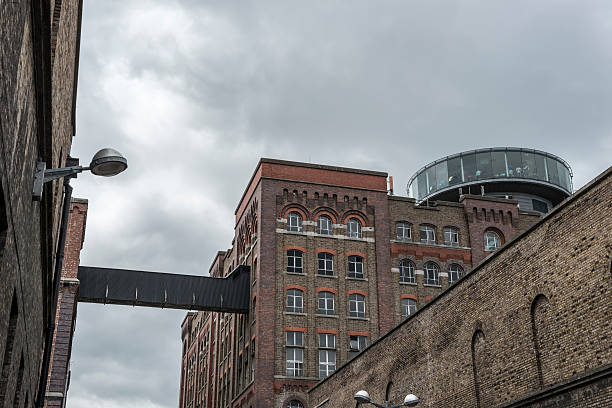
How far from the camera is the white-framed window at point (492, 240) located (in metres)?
52.6

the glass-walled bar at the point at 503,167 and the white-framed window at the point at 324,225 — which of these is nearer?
the white-framed window at the point at 324,225

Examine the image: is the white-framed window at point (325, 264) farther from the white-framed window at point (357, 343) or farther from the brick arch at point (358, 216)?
the white-framed window at point (357, 343)

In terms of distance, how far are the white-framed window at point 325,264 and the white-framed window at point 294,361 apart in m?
5.62

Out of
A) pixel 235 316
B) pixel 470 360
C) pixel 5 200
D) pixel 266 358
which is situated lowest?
pixel 5 200

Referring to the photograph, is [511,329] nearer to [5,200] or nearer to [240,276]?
[5,200]

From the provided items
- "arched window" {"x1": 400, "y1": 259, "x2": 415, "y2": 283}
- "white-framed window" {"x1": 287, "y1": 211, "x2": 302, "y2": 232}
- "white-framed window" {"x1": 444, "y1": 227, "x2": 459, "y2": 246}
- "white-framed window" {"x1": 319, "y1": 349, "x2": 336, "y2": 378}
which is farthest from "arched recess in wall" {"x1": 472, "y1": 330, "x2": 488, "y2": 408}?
"white-framed window" {"x1": 444, "y1": 227, "x2": 459, "y2": 246}

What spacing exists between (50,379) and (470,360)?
2309cm

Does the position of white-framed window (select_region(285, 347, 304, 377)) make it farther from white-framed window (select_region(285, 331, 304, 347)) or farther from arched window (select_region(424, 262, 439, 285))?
arched window (select_region(424, 262, 439, 285))

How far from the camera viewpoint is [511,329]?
20.2 metres

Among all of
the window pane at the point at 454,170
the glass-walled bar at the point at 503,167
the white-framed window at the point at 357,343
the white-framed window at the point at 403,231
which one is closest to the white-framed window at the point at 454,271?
the white-framed window at the point at 403,231

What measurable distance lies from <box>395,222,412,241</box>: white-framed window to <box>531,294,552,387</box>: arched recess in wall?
31684mm

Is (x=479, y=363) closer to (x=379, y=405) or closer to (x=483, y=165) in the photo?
(x=379, y=405)

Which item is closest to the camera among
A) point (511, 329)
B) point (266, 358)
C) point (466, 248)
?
point (511, 329)

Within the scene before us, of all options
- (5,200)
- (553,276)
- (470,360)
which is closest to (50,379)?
(470,360)
